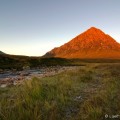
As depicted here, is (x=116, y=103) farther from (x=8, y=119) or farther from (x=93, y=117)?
(x=8, y=119)

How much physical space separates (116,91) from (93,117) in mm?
3025

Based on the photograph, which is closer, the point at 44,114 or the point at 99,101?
the point at 44,114

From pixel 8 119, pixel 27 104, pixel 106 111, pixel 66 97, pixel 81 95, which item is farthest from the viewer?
pixel 81 95

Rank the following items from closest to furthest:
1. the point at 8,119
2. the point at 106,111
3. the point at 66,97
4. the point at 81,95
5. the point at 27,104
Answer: the point at 8,119, the point at 106,111, the point at 27,104, the point at 66,97, the point at 81,95

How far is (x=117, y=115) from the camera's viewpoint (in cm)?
595

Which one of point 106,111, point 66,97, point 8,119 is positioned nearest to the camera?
point 8,119

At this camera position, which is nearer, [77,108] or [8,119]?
[8,119]

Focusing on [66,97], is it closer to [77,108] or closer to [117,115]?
[77,108]

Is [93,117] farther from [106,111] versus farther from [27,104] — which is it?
[27,104]

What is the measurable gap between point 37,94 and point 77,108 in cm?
171

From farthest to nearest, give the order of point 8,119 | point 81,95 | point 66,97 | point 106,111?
1. point 81,95
2. point 66,97
3. point 106,111
4. point 8,119

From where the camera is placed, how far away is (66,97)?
308 inches

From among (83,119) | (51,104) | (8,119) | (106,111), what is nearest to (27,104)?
(51,104)

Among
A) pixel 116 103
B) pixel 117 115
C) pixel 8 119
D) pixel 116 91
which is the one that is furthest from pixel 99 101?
pixel 8 119
